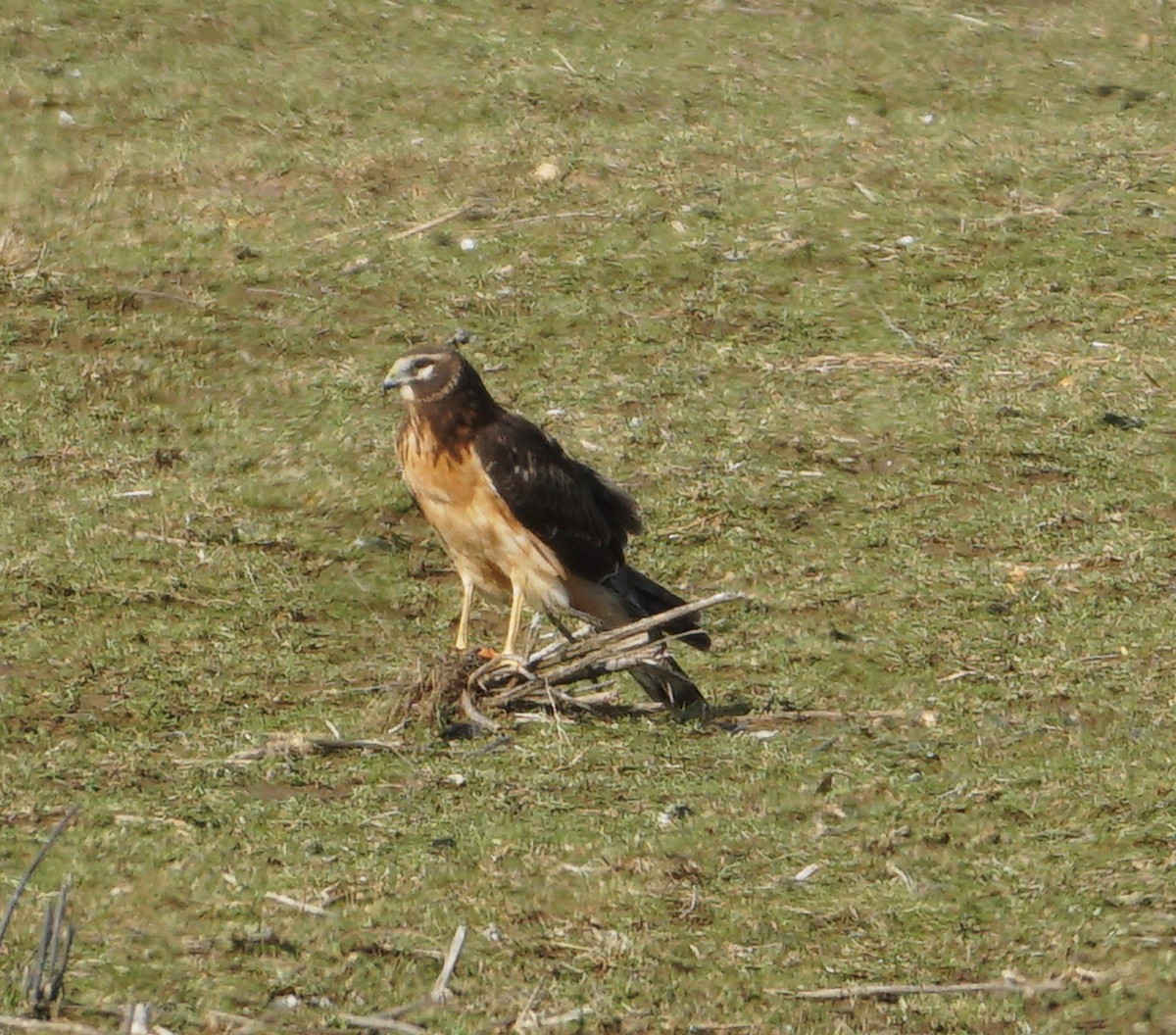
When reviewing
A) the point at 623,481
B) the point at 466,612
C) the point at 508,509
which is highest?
the point at 508,509

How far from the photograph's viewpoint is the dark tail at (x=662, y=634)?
7.77 metres

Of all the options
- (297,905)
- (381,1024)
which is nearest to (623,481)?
(297,905)

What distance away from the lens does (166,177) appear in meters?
12.9

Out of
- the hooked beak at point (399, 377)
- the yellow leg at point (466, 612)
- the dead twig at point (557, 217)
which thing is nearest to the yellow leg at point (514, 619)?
the yellow leg at point (466, 612)

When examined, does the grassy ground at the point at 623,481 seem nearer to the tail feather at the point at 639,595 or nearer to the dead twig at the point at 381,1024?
the dead twig at the point at 381,1024

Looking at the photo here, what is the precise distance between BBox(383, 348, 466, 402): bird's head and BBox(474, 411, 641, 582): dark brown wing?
24cm

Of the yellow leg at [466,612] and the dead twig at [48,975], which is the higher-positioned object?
the dead twig at [48,975]

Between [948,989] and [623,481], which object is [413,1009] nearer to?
[948,989]

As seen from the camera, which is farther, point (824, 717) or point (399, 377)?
point (399, 377)

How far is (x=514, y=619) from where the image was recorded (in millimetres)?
8539

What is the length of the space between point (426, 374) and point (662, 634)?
143 centimetres

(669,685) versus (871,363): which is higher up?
(669,685)

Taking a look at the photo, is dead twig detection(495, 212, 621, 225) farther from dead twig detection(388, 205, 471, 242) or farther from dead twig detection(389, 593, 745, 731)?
dead twig detection(389, 593, 745, 731)

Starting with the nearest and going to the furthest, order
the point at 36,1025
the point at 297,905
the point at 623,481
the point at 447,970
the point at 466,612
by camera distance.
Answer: the point at 36,1025 → the point at 447,970 → the point at 297,905 → the point at 466,612 → the point at 623,481
